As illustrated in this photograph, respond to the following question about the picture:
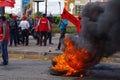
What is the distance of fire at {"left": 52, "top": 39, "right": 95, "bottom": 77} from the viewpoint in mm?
11312

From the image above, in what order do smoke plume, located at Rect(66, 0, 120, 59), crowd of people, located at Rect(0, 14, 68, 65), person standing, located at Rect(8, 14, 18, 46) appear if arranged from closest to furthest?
smoke plume, located at Rect(66, 0, 120, 59), person standing, located at Rect(8, 14, 18, 46), crowd of people, located at Rect(0, 14, 68, 65)

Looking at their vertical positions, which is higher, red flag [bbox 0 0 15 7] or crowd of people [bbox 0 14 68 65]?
red flag [bbox 0 0 15 7]

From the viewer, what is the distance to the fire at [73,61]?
445 inches

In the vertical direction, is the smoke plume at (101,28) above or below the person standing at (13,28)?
above

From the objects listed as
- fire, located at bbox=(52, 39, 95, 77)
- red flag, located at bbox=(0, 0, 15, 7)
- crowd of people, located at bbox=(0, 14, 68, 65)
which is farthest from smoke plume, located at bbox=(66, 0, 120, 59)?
crowd of people, located at bbox=(0, 14, 68, 65)

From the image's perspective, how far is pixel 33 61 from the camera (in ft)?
53.4

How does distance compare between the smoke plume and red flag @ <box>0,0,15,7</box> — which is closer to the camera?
the smoke plume

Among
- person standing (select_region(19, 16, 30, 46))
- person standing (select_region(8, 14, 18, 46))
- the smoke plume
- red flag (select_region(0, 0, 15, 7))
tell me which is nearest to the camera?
the smoke plume

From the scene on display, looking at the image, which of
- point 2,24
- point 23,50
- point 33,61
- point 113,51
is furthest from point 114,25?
point 23,50

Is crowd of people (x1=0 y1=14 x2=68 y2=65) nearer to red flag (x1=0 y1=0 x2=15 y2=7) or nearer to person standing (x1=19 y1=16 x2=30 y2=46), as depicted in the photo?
person standing (x1=19 y1=16 x2=30 y2=46)

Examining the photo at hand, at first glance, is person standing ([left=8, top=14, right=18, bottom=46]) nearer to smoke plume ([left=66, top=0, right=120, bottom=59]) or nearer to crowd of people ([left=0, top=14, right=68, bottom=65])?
crowd of people ([left=0, top=14, right=68, bottom=65])

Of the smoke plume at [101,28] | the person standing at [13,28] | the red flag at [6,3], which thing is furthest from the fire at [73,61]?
the person standing at [13,28]

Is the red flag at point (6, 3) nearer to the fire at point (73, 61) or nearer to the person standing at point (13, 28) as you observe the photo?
the person standing at point (13, 28)

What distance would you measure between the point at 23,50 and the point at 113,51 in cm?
928
